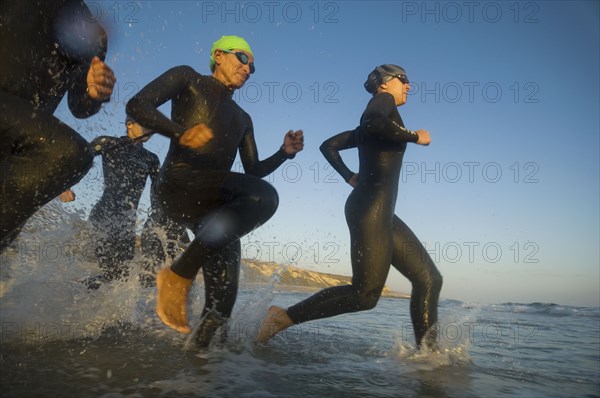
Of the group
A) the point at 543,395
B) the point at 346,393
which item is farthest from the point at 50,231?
the point at 543,395

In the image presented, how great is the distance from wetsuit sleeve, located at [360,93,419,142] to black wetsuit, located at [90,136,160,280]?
7.89 feet

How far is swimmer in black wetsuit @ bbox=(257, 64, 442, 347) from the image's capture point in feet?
10.8

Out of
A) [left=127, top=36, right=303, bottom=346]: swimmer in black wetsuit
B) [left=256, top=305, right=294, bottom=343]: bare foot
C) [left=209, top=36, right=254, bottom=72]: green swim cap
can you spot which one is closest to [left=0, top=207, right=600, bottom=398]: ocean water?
[left=256, top=305, right=294, bottom=343]: bare foot

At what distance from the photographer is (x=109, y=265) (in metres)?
4.46

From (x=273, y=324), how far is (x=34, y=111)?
2192mm

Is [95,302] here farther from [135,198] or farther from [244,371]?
[244,371]

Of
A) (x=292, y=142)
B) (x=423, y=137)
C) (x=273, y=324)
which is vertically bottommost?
(x=273, y=324)

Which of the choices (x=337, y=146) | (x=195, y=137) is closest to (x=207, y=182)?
(x=195, y=137)

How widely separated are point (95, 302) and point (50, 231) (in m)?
0.86

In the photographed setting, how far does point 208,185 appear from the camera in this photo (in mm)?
2748

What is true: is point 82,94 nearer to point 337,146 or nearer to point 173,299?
point 173,299

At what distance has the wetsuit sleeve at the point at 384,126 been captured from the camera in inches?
131

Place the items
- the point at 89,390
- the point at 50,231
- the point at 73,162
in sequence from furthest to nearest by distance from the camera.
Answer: the point at 50,231 < the point at 73,162 < the point at 89,390

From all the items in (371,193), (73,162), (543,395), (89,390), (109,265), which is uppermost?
(371,193)
